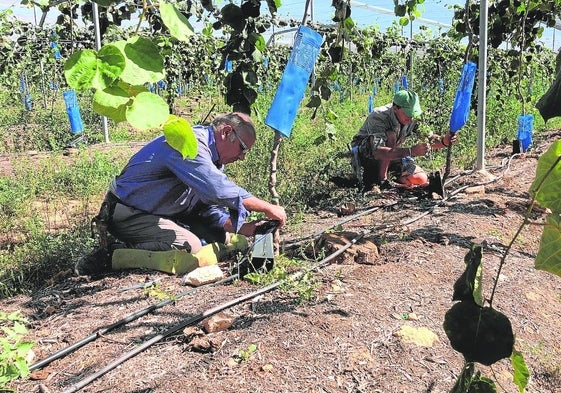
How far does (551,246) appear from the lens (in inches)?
31.7

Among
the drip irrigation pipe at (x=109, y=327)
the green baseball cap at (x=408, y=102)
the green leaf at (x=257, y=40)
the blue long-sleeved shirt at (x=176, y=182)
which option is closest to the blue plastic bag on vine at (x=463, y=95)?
the green baseball cap at (x=408, y=102)

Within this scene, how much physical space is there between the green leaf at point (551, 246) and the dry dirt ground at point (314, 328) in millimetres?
1284

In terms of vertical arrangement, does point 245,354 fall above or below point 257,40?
below

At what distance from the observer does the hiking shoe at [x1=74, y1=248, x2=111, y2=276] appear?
3168mm

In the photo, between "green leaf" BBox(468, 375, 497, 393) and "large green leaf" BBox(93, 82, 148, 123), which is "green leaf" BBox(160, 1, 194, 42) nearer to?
"large green leaf" BBox(93, 82, 148, 123)

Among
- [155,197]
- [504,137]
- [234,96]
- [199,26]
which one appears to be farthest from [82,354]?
[199,26]

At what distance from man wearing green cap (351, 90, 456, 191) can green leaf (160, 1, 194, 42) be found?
4096 mm

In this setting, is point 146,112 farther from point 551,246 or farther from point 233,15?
point 233,15

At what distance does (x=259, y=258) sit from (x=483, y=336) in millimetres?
2301

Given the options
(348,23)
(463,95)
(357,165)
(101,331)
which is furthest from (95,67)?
(357,165)

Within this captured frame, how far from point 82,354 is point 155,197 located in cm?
122

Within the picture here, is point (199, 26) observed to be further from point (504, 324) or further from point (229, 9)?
point (504, 324)

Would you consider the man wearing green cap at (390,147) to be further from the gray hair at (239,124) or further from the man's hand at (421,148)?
the gray hair at (239,124)

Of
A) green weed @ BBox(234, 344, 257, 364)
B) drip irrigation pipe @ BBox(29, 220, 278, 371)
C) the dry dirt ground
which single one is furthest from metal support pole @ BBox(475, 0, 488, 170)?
green weed @ BBox(234, 344, 257, 364)
